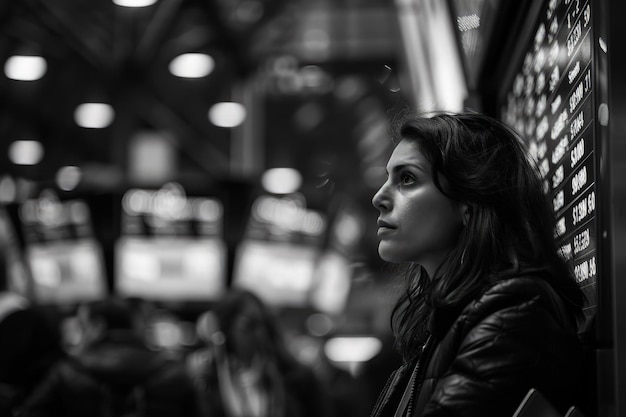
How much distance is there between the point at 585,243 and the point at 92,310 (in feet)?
13.6

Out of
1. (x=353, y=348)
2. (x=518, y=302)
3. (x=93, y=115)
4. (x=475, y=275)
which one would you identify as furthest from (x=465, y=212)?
(x=93, y=115)

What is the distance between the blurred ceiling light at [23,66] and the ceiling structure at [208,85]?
0.21m

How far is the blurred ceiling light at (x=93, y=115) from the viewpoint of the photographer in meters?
21.4

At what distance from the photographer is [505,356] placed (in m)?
1.68

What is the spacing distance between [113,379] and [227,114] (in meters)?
14.0

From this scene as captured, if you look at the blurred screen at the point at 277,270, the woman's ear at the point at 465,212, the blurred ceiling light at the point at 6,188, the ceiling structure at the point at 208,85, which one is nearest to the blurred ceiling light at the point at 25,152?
the ceiling structure at the point at 208,85

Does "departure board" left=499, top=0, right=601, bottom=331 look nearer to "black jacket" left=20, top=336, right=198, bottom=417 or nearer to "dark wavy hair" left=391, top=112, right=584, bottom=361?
"dark wavy hair" left=391, top=112, right=584, bottom=361

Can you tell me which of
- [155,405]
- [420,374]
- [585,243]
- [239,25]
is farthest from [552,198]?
[239,25]

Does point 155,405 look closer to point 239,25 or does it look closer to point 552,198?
point 552,198

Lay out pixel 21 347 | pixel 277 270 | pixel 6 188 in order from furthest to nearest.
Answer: pixel 6 188 < pixel 277 270 < pixel 21 347

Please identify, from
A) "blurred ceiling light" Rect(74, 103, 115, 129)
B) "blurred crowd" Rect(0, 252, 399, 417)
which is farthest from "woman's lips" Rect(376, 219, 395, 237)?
"blurred ceiling light" Rect(74, 103, 115, 129)

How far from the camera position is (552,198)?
100 inches

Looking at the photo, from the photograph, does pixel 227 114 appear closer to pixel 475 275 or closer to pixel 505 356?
pixel 475 275

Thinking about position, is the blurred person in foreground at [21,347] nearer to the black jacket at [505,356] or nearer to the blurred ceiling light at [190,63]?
the black jacket at [505,356]
